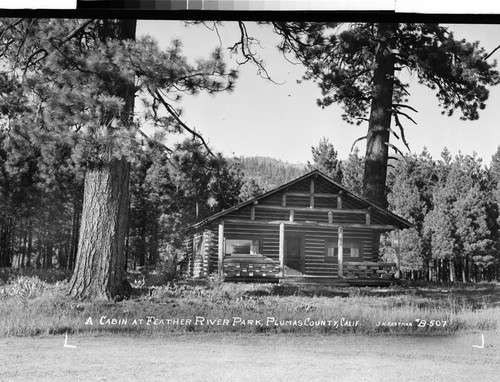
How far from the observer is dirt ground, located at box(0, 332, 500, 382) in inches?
158

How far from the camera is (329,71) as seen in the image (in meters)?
4.49

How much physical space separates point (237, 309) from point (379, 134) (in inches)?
64.5

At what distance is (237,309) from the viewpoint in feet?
14.3

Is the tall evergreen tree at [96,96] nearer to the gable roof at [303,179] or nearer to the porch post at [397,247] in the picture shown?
the gable roof at [303,179]

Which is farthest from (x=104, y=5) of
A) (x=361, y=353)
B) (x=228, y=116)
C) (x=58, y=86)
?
(x=361, y=353)

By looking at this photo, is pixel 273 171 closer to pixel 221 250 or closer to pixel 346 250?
pixel 221 250

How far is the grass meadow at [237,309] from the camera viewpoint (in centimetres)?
426

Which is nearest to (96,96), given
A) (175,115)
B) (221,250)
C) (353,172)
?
(175,115)

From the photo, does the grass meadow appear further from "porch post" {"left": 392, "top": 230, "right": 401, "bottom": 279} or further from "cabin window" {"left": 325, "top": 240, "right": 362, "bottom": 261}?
"cabin window" {"left": 325, "top": 240, "right": 362, "bottom": 261}

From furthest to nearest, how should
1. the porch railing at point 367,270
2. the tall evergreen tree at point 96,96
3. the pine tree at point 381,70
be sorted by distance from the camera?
the porch railing at point 367,270, the pine tree at point 381,70, the tall evergreen tree at point 96,96

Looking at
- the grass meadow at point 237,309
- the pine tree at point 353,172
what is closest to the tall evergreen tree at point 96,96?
the grass meadow at point 237,309

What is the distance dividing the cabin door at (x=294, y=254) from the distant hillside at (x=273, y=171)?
388 mm

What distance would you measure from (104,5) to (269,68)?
1181 mm

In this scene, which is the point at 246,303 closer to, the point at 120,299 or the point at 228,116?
the point at 120,299
